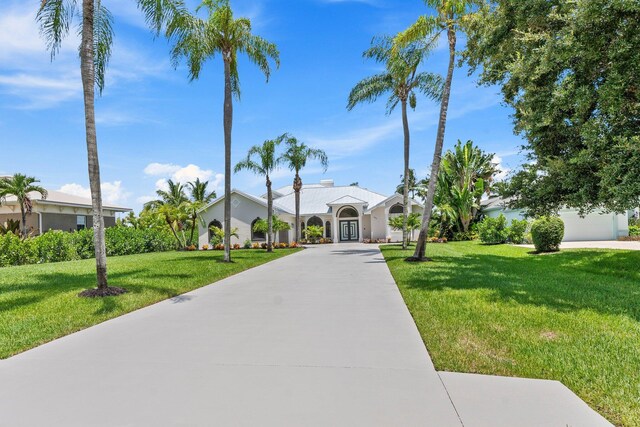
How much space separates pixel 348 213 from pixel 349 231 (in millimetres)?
1773

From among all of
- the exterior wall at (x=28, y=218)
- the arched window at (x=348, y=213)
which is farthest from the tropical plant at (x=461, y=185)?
the exterior wall at (x=28, y=218)


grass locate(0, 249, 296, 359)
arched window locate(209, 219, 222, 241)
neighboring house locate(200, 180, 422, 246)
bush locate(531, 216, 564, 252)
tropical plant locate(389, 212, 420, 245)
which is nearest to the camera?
grass locate(0, 249, 296, 359)

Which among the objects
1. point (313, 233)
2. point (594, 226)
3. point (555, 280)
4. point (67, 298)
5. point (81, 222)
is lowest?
point (555, 280)

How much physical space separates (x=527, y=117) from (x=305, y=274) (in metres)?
7.96

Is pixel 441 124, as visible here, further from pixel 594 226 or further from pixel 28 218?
pixel 28 218

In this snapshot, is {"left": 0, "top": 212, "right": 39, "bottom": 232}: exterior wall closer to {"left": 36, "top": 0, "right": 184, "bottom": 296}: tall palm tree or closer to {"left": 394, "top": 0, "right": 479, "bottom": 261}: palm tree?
{"left": 36, "top": 0, "right": 184, "bottom": 296}: tall palm tree

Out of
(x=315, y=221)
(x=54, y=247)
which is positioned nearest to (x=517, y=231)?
(x=315, y=221)

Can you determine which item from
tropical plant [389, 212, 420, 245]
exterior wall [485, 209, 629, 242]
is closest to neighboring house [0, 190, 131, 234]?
tropical plant [389, 212, 420, 245]

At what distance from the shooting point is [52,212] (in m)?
27.7

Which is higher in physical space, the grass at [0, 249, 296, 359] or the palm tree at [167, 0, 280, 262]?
the palm tree at [167, 0, 280, 262]

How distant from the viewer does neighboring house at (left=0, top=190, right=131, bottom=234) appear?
2659 centimetres

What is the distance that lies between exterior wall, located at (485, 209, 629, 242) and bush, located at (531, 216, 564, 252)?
327 inches

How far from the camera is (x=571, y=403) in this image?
3301 mm

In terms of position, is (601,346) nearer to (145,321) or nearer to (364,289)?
(364,289)
